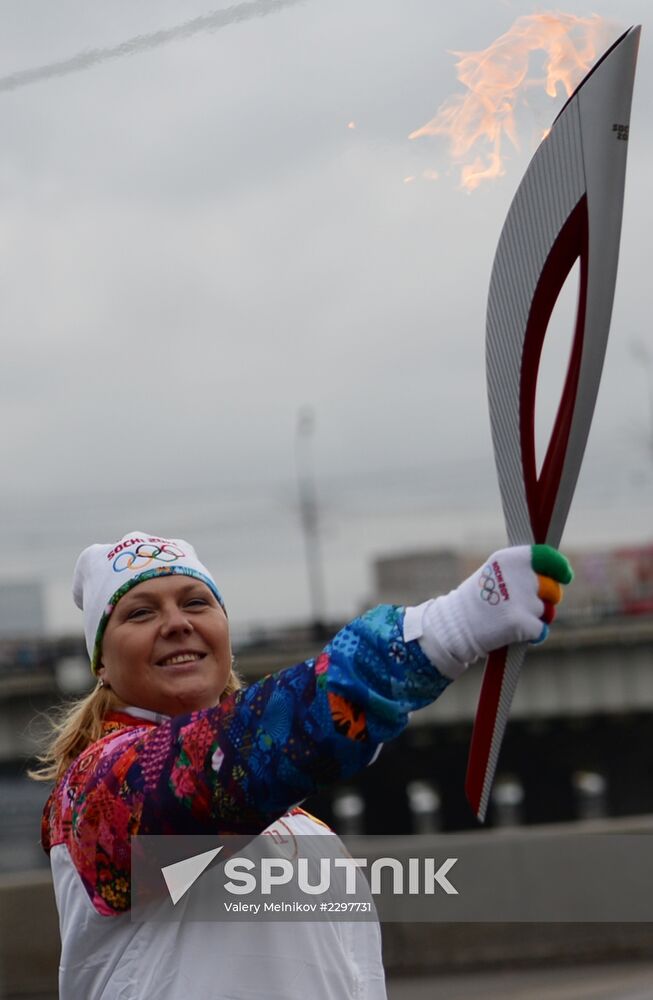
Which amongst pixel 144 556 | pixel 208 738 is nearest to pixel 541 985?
pixel 144 556

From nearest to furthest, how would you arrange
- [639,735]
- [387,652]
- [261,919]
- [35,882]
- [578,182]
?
[387,652] < [578,182] < [261,919] < [35,882] < [639,735]

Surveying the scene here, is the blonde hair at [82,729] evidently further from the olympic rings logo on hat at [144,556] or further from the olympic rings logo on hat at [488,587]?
the olympic rings logo on hat at [488,587]

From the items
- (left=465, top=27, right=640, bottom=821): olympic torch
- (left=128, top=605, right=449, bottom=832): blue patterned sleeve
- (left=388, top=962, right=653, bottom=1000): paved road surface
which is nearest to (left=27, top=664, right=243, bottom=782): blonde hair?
(left=128, top=605, right=449, bottom=832): blue patterned sleeve

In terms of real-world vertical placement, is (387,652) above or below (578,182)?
below

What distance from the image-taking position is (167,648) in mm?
2451

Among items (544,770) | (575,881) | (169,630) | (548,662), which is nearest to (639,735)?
(544,770)

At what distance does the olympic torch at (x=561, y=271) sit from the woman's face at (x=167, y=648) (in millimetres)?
566

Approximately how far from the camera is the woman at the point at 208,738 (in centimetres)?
189

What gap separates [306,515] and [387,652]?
3944cm

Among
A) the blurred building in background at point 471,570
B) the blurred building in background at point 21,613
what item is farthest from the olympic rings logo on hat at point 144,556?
the blurred building in background at point 471,570

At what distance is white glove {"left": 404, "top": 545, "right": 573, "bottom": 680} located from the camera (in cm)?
185

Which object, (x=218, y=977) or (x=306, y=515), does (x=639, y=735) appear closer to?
(x=306, y=515)

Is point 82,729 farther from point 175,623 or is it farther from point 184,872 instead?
point 184,872

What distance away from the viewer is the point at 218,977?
7.14 feet
